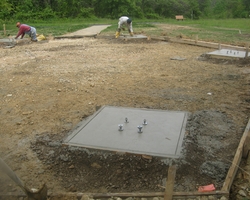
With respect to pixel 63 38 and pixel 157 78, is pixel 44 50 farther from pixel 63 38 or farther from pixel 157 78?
pixel 157 78

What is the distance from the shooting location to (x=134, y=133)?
3158 millimetres

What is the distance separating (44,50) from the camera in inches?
372

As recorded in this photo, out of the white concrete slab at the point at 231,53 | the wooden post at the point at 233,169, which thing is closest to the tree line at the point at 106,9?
the white concrete slab at the point at 231,53

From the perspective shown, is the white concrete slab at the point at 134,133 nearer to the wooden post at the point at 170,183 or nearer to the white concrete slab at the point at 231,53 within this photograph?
the wooden post at the point at 170,183

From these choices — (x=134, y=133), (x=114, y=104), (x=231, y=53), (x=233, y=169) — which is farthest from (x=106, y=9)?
(x=233, y=169)

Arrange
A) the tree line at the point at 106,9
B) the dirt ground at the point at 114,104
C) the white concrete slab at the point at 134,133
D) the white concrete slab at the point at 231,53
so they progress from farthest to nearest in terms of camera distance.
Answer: the tree line at the point at 106,9
the white concrete slab at the point at 231,53
the white concrete slab at the point at 134,133
the dirt ground at the point at 114,104

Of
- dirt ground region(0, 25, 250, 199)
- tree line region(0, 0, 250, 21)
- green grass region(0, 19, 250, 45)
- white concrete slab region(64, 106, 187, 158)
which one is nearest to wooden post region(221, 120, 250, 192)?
dirt ground region(0, 25, 250, 199)

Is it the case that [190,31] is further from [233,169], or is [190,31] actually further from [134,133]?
[233,169]

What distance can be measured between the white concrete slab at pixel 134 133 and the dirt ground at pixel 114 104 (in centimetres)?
9

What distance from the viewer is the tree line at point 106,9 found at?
24.7 metres

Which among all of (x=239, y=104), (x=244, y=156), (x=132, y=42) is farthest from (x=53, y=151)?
(x=132, y=42)

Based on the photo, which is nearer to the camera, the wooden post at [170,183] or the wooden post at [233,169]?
the wooden post at [170,183]

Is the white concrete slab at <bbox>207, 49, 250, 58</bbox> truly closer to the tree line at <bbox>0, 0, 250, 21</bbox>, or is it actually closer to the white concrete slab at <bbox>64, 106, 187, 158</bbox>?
the white concrete slab at <bbox>64, 106, 187, 158</bbox>

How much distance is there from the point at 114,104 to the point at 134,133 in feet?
4.28
